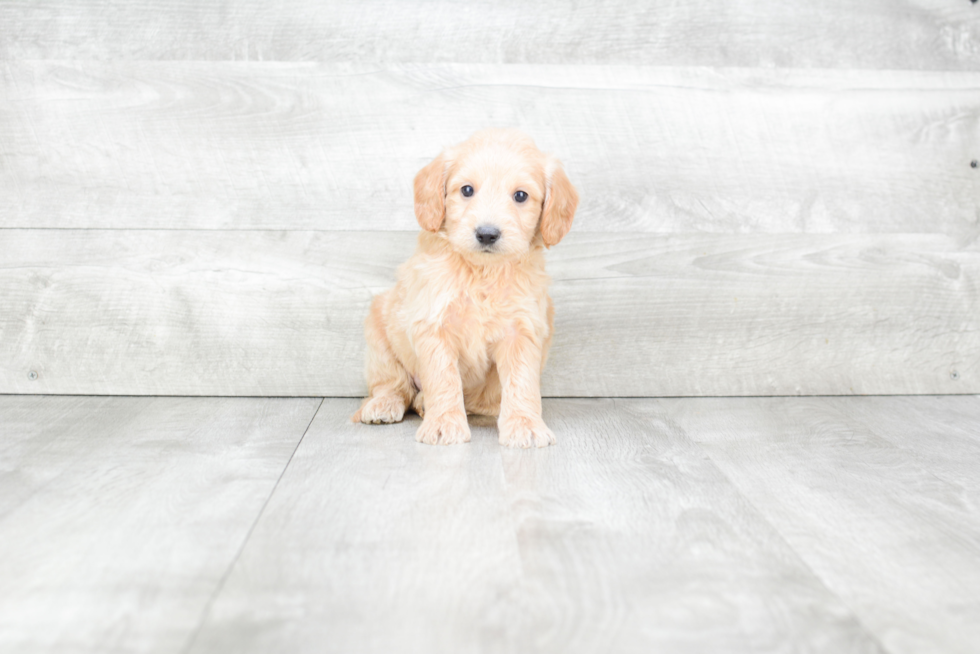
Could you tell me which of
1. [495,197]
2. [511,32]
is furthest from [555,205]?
[511,32]

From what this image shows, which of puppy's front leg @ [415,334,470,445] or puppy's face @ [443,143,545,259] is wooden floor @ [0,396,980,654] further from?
puppy's face @ [443,143,545,259]

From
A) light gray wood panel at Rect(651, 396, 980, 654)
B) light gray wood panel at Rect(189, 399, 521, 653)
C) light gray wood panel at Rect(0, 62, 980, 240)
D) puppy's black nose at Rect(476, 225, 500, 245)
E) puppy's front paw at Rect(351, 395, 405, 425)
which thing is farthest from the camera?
light gray wood panel at Rect(0, 62, 980, 240)

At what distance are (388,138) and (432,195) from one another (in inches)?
25.9

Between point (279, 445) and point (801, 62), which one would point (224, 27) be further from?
point (801, 62)

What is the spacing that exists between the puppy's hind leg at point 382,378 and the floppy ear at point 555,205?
580 mm

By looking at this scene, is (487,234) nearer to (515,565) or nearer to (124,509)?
(515,565)

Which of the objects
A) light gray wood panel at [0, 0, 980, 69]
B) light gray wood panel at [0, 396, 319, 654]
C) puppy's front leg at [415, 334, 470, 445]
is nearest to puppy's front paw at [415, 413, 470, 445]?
puppy's front leg at [415, 334, 470, 445]

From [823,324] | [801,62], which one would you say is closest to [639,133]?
[801,62]

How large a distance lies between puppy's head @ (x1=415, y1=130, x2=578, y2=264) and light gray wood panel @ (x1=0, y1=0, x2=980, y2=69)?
72cm

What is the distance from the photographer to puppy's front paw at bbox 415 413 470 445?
196 centimetres

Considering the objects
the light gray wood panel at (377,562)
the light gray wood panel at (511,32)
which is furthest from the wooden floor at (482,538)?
the light gray wood panel at (511,32)

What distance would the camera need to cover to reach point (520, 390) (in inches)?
79.0

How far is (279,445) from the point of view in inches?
77.1

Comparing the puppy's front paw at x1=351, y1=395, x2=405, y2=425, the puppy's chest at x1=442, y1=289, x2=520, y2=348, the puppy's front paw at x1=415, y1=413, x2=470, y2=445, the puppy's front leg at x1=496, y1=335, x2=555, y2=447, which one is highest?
the puppy's chest at x1=442, y1=289, x2=520, y2=348
